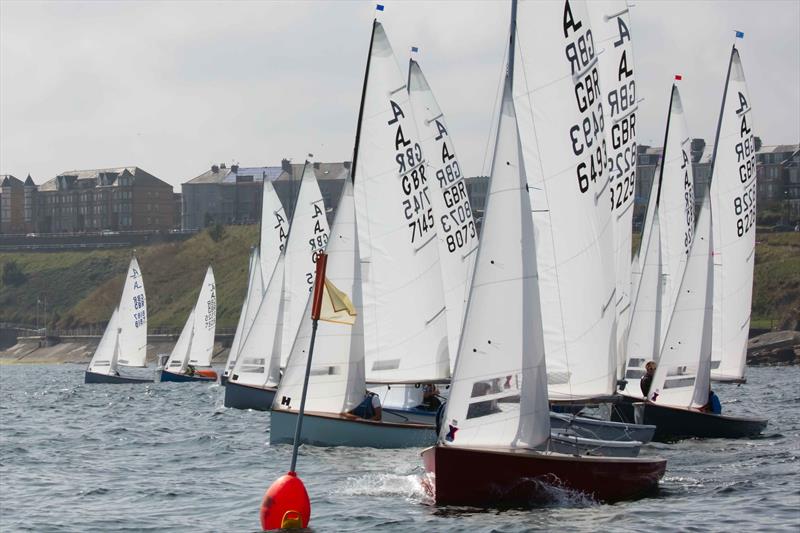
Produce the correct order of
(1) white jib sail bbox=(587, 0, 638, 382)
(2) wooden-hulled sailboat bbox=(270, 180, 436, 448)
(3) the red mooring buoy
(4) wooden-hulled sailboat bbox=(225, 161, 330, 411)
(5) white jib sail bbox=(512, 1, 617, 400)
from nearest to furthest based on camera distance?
(3) the red mooring buoy → (5) white jib sail bbox=(512, 1, 617, 400) → (2) wooden-hulled sailboat bbox=(270, 180, 436, 448) → (1) white jib sail bbox=(587, 0, 638, 382) → (4) wooden-hulled sailboat bbox=(225, 161, 330, 411)

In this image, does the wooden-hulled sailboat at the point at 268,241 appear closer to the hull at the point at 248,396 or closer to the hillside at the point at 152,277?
the hull at the point at 248,396

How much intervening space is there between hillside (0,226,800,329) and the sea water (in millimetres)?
100648

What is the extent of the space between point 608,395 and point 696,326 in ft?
22.3

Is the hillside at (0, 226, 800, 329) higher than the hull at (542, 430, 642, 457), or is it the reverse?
the hillside at (0, 226, 800, 329)

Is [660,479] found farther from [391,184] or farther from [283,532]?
[391,184]

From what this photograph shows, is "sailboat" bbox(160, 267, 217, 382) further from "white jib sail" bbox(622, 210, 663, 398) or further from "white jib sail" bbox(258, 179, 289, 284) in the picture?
"white jib sail" bbox(622, 210, 663, 398)

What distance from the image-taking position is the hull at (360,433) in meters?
27.2

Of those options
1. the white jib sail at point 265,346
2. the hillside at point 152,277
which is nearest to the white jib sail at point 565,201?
the white jib sail at point 265,346

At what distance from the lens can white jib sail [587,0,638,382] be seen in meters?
27.5

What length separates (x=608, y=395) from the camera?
75.3 feet

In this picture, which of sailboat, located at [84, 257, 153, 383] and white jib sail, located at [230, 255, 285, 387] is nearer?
white jib sail, located at [230, 255, 285, 387]

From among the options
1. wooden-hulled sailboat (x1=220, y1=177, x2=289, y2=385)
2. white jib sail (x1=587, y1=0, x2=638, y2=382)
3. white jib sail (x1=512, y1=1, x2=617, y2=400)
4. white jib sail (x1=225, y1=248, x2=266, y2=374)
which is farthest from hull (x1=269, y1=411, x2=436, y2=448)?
wooden-hulled sailboat (x1=220, y1=177, x2=289, y2=385)

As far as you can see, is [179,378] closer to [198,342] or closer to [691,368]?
[198,342]

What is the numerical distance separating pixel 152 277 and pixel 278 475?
145m
